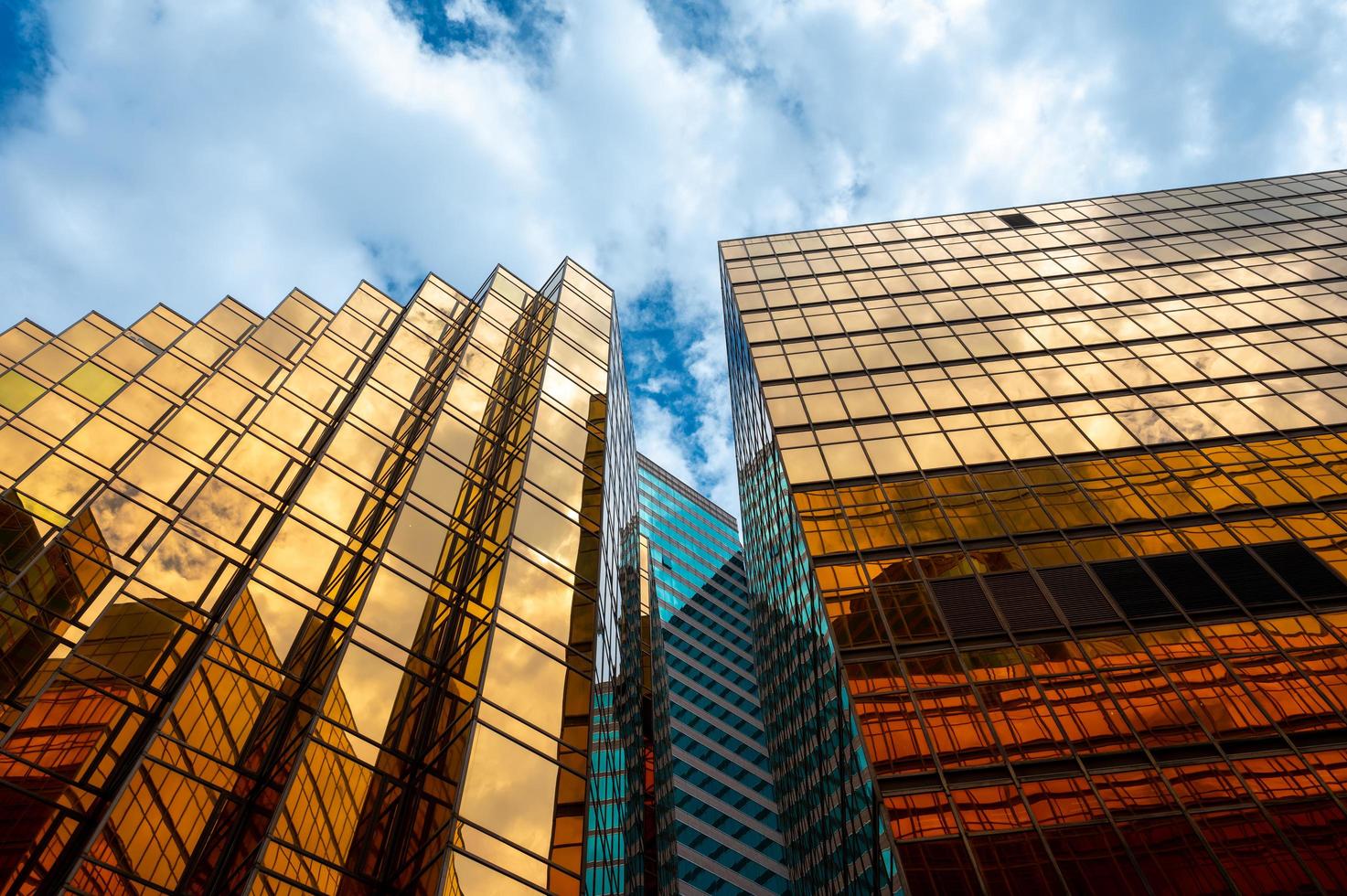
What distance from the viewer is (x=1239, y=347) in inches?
1478

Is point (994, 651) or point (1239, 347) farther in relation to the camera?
point (1239, 347)

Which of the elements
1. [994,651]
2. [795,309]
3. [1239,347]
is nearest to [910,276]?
[795,309]

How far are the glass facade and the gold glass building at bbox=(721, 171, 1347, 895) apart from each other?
10739 millimetres

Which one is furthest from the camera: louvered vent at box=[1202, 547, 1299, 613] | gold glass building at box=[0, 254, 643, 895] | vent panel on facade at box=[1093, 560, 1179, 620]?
vent panel on facade at box=[1093, 560, 1179, 620]

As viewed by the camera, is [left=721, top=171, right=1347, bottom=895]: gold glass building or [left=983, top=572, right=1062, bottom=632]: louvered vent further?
[left=983, top=572, right=1062, bottom=632]: louvered vent

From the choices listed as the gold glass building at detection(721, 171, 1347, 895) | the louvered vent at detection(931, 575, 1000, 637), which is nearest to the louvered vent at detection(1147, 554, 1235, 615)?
the gold glass building at detection(721, 171, 1347, 895)

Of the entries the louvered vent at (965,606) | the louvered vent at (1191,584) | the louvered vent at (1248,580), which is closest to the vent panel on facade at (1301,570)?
the louvered vent at (1248,580)

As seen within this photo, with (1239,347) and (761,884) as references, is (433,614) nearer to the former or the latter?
(1239,347)

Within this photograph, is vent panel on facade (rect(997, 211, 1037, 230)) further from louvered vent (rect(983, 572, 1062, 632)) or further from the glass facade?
louvered vent (rect(983, 572, 1062, 632))

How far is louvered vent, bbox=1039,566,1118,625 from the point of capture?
81.6 ft

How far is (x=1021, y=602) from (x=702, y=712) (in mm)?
51382

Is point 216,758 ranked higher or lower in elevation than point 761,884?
lower

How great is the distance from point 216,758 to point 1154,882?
1940 cm

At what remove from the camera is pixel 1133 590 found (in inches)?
1008
